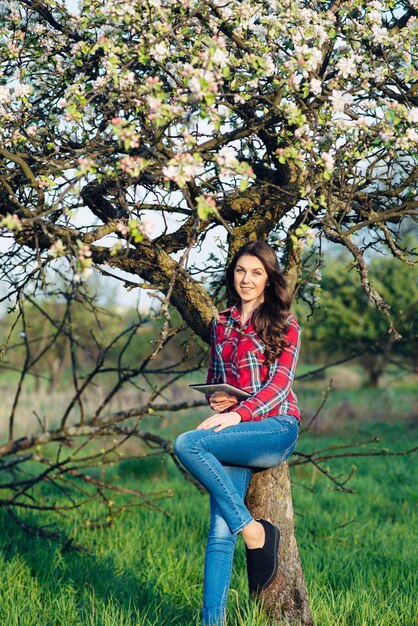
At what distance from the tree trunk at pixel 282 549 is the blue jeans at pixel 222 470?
46 centimetres

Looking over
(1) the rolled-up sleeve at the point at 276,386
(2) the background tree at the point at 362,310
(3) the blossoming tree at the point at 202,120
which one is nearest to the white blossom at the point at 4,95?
(3) the blossoming tree at the point at 202,120

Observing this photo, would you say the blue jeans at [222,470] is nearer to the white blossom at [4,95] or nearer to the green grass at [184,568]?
the green grass at [184,568]

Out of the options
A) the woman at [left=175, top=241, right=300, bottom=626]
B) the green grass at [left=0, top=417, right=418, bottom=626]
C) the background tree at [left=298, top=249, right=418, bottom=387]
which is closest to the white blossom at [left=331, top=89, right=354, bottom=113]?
the woman at [left=175, top=241, right=300, bottom=626]

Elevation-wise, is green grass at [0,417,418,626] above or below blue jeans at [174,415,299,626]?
below

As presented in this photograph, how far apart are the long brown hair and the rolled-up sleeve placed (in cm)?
5

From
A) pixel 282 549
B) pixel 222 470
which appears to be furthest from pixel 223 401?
pixel 282 549

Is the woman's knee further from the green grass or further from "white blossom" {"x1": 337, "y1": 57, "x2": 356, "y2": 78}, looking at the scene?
"white blossom" {"x1": 337, "y1": 57, "x2": 356, "y2": 78}

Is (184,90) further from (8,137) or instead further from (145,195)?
(8,137)

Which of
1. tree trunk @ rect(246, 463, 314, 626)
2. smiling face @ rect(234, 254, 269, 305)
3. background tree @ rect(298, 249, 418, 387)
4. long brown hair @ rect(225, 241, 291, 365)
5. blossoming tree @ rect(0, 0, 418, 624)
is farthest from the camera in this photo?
background tree @ rect(298, 249, 418, 387)

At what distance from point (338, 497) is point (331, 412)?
9770 millimetres

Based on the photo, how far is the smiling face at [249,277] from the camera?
4699 mm

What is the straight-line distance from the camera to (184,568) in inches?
267

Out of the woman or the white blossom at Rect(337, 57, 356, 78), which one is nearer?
the white blossom at Rect(337, 57, 356, 78)

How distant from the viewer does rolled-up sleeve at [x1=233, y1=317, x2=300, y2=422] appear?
4395 mm
